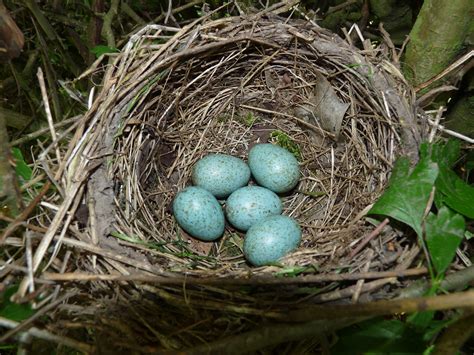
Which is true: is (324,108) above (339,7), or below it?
below

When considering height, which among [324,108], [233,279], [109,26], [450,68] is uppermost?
[109,26]

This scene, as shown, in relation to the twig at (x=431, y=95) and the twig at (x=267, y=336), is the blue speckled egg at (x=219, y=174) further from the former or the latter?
the twig at (x=267, y=336)

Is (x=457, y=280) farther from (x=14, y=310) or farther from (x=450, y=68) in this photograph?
(x=14, y=310)

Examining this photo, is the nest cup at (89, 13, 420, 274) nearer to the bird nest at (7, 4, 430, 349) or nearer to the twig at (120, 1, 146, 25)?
the bird nest at (7, 4, 430, 349)

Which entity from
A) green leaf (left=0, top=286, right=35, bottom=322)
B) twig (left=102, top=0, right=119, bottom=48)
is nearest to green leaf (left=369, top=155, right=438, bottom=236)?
green leaf (left=0, top=286, right=35, bottom=322)

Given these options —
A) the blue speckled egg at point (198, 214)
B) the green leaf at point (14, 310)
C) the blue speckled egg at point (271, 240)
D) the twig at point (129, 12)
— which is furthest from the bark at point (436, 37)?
the green leaf at point (14, 310)

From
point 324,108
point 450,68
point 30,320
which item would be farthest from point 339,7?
point 30,320
